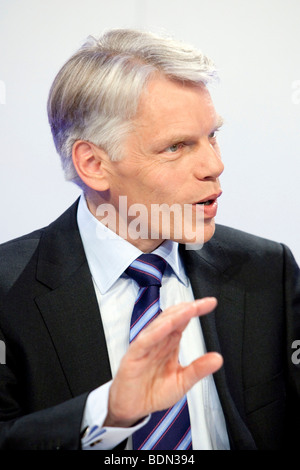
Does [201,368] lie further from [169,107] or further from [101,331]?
[169,107]

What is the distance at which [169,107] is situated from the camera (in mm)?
1347

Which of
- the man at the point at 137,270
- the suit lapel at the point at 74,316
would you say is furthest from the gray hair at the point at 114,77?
the suit lapel at the point at 74,316

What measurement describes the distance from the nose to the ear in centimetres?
20

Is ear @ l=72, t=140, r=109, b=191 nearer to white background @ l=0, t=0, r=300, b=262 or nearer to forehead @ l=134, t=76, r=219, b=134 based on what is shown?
forehead @ l=134, t=76, r=219, b=134

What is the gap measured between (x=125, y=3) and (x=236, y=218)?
616 mm

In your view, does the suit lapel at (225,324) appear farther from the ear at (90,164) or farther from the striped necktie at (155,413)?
the ear at (90,164)

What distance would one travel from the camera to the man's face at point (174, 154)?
1.35 metres

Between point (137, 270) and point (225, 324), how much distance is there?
22 cm

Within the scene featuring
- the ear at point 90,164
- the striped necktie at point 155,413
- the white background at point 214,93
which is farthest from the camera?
the white background at point 214,93

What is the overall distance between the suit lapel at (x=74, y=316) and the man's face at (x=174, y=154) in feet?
0.61

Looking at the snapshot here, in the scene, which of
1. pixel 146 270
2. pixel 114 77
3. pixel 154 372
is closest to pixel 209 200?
pixel 146 270

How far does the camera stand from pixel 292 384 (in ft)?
4.90
